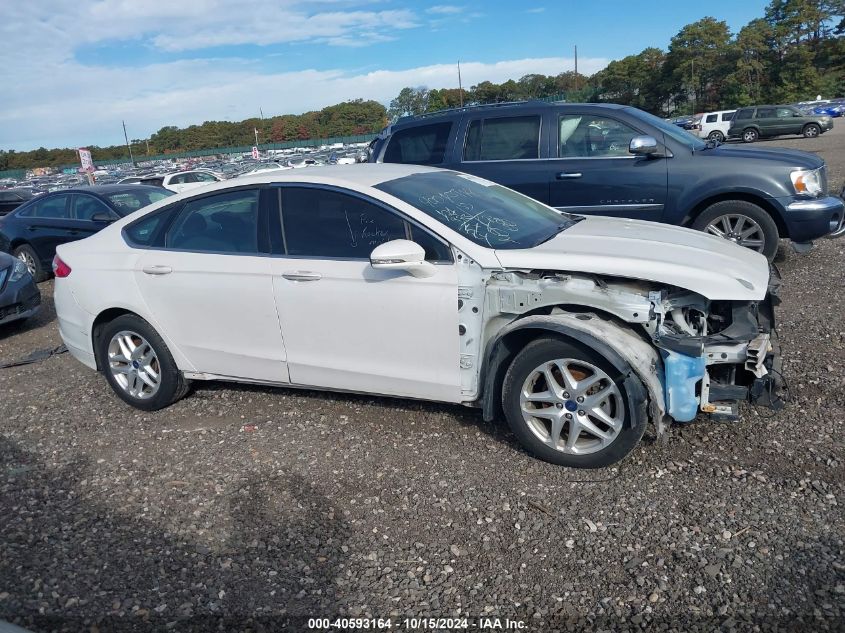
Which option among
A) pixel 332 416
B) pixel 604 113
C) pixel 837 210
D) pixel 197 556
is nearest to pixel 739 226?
pixel 837 210

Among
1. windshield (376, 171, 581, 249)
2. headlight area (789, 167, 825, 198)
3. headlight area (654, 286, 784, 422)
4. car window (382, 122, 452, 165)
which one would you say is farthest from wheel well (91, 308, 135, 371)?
headlight area (789, 167, 825, 198)

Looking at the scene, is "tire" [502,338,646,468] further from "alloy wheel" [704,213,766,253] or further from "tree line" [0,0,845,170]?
"tree line" [0,0,845,170]

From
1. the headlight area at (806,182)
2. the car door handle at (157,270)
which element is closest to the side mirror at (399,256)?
the car door handle at (157,270)

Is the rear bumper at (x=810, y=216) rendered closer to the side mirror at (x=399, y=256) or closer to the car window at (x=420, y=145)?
the car window at (x=420, y=145)

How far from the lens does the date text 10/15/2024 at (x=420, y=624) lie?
8.39ft

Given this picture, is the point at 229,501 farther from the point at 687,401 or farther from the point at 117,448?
the point at 687,401

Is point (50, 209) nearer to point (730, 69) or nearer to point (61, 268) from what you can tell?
point (61, 268)

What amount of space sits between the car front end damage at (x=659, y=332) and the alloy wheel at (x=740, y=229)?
10.9 ft

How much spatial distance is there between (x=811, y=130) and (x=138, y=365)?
34.2m

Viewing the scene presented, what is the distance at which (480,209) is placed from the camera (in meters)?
4.17

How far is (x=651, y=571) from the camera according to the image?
276 cm

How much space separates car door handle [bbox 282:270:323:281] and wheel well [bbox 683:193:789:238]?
14.5 feet

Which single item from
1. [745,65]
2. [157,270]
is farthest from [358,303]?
[745,65]

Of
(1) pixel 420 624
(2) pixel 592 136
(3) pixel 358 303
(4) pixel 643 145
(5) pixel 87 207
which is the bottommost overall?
(1) pixel 420 624
